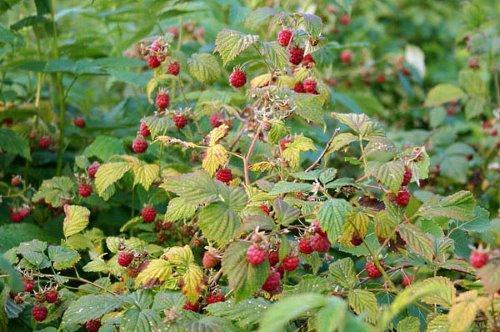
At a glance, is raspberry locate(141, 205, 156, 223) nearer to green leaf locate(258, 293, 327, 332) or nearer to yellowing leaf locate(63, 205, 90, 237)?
yellowing leaf locate(63, 205, 90, 237)

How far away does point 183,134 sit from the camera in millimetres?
2672

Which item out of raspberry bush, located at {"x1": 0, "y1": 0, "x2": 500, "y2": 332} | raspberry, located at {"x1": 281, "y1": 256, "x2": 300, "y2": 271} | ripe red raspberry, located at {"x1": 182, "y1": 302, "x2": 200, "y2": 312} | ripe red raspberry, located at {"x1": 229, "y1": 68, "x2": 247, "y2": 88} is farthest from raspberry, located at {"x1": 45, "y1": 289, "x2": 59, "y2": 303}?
ripe red raspberry, located at {"x1": 229, "y1": 68, "x2": 247, "y2": 88}

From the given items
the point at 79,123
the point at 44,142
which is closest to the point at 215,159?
the point at 44,142

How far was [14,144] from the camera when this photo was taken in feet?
9.23

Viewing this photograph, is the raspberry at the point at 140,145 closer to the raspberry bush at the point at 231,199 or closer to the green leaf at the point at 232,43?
the raspberry bush at the point at 231,199

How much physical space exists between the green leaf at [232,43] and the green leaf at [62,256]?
659 millimetres

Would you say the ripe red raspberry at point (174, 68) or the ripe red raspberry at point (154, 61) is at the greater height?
the ripe red raspberry at point (154, 61)

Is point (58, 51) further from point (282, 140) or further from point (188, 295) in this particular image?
point (188, 295)

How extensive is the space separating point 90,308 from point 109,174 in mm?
553

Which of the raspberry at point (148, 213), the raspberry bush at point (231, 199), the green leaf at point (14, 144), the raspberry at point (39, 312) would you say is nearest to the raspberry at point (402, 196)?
the raspberry bush at point (231, 199)

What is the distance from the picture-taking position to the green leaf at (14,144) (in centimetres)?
280

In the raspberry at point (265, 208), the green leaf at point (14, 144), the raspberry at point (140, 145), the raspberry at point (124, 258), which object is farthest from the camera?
the green leaf at point (14, 144)

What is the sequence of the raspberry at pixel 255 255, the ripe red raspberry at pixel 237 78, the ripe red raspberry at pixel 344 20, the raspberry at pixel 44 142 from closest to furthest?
1. the raspberry at pixel 255 255
2. the ripe red raspberry at pixel 237 78
3. the raspberry at pixel 44 142
4. the ripe red raspberry at pixel 344 20

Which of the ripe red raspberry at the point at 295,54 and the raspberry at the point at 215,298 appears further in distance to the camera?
the ripe red raspberry at the point at 295,54
